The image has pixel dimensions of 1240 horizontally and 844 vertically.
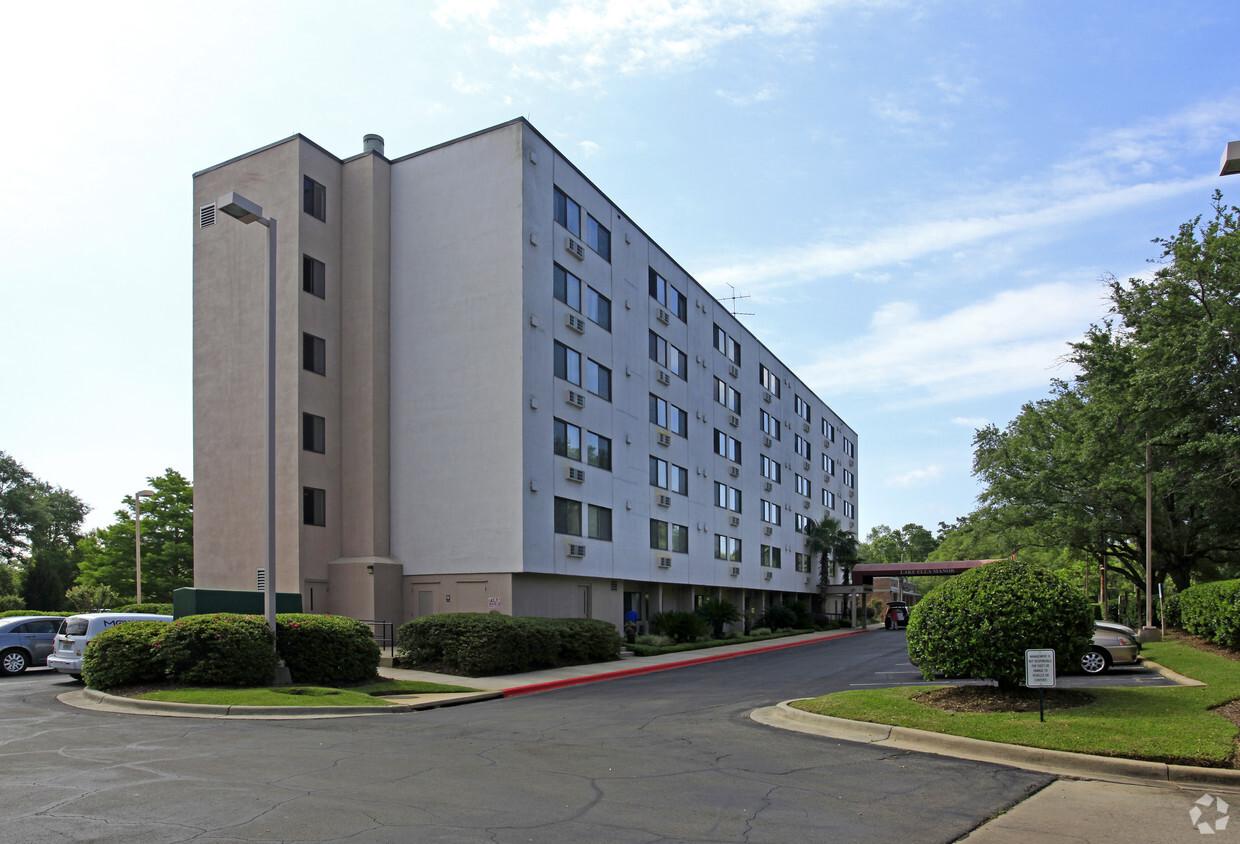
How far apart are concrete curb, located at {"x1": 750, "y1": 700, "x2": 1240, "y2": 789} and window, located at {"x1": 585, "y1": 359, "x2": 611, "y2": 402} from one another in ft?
72.6

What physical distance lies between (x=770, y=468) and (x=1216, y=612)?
34151mm

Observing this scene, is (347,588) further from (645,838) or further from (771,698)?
(645,838)

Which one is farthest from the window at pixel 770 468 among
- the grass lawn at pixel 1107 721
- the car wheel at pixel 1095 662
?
the grass lawn at pixel 1107 721

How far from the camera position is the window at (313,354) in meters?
31.0

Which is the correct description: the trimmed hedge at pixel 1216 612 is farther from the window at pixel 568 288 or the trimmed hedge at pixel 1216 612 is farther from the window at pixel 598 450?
the window at pixel 568 288

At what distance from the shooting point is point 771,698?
17.3m

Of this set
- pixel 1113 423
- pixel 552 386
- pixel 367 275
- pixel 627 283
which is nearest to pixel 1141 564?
pixel 1113 423

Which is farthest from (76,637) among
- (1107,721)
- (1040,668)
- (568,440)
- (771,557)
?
(771,557)

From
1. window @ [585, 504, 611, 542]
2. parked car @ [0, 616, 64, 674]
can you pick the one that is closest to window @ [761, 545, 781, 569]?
window @ [585, 504, 611, 542]

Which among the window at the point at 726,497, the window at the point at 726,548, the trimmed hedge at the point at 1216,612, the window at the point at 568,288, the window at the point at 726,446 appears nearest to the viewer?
the trimmed hedge at the point at 1216,612

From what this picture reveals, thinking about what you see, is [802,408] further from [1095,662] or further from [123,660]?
[123,660]

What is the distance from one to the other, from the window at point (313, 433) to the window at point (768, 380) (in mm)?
30636

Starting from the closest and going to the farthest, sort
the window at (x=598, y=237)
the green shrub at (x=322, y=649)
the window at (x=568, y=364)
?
the green shrub at (x=322, y=649)
the window at (x=568, y=364)
the window at (x=598, y=237)

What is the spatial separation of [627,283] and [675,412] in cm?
719
